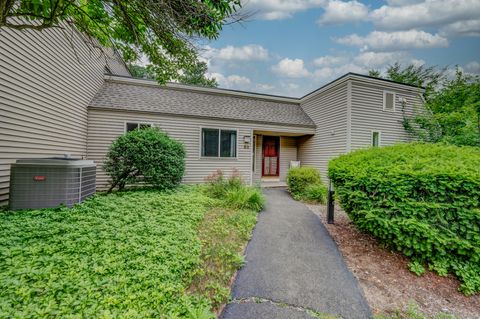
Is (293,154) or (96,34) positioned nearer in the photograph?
(96,34)

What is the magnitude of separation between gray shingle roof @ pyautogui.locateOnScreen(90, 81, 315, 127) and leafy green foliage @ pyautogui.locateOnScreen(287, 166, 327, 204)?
3.03 meters

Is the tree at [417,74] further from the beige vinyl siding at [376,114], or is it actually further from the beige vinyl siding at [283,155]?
the beige vinyl siding at [283,155]

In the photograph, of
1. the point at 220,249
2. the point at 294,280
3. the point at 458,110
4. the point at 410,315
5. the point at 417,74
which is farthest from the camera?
the point at 417,74

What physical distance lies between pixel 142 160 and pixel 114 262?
13.4 ft

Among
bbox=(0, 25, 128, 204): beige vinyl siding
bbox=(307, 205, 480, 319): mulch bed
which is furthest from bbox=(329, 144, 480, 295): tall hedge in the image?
bbox=(0, 25, 128, 204): beige vinyl siding

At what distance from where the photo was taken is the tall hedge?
8.99 feet

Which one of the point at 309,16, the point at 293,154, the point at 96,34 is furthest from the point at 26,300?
the point at 293,154

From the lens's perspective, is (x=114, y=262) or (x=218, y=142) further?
(x=218, y=142)

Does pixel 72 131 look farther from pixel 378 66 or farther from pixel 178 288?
pixel 378 66

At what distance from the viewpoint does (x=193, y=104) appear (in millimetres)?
9359

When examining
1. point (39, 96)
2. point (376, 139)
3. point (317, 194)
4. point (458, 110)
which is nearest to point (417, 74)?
point (458, 110)

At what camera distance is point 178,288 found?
2.24 meters

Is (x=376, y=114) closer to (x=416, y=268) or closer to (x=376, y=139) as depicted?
(x=376, y=139)

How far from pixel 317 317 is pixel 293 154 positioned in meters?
10.4
